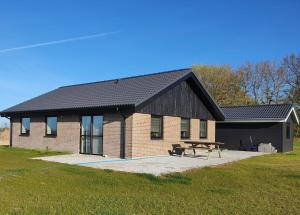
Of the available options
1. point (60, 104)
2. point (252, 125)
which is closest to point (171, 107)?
point (60, 104)

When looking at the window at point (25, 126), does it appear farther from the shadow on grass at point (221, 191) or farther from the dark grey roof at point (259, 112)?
the shadow on grass at point (221, 191)

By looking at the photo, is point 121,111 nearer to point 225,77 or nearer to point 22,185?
point 22,185

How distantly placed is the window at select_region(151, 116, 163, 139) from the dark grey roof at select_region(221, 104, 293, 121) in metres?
8.72

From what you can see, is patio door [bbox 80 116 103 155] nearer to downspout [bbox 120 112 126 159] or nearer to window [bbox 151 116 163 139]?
Answer: downspout [bbox 120 112 126 159]

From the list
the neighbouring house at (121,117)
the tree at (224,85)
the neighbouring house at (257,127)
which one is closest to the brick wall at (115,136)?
the neighbouring house at (121,117)

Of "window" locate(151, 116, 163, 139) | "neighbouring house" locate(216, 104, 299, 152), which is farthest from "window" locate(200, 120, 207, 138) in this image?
"window" locate(151, 116, 163, 139)

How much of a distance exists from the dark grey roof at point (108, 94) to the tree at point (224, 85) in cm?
2430

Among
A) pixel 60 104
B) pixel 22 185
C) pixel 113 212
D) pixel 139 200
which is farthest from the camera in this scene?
pixel 60 104

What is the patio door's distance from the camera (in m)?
20.0

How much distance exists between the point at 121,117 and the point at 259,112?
12505 mm

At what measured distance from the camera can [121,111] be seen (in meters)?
18.8

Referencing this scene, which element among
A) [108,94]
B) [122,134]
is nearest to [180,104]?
[108,94]

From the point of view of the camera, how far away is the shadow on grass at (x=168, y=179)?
11188 mm

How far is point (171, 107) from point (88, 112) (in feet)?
14.8
